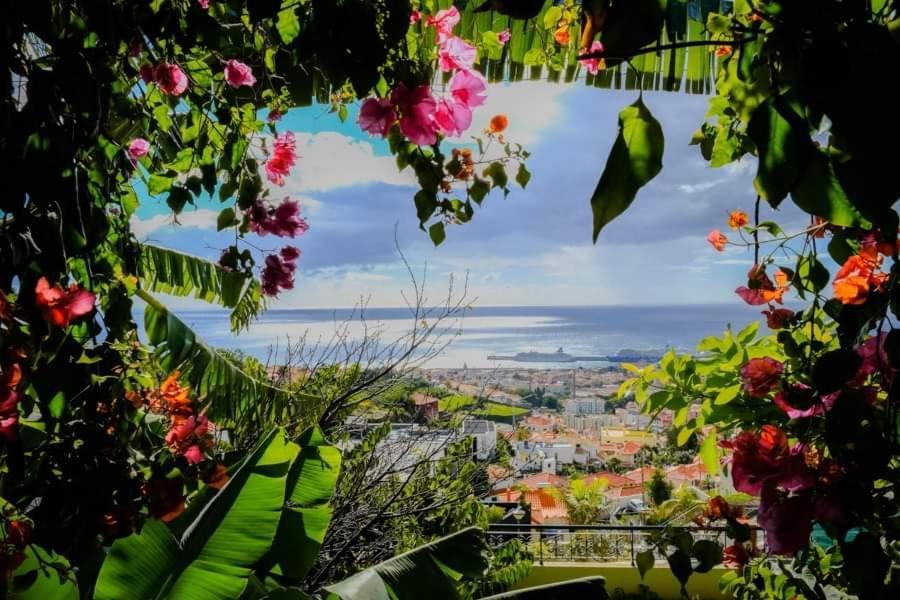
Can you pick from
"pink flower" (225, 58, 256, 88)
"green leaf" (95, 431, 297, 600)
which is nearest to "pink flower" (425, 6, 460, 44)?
"pink flower" (225, 58, 256, 88)

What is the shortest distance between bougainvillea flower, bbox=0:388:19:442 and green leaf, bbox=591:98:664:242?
542 millimetres

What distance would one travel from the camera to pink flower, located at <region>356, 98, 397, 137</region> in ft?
2.34

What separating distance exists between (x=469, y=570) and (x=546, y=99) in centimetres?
130

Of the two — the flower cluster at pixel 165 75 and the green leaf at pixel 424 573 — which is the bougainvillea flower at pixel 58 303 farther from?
the green leaf at pixel 424 573

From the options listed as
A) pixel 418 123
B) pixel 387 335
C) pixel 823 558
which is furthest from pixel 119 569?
pixel 387 335

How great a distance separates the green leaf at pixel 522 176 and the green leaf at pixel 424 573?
107 centimetres

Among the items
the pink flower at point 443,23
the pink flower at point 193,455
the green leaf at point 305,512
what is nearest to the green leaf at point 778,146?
the pink flower at point 443,23

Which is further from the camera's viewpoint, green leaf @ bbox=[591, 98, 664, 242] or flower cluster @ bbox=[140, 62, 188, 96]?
flower cluster @ bbox=[140, 62, 188, 96]

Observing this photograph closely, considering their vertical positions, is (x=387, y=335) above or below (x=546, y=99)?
below

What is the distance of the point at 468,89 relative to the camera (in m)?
0.72

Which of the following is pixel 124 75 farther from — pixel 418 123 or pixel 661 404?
pixel 661 404

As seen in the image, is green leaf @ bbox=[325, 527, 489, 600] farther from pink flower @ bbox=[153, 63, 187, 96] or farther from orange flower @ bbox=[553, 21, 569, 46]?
orange flower @ bbox=[553, 21, 569, 46]

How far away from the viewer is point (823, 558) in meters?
1.04

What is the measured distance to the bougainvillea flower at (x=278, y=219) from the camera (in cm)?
110
